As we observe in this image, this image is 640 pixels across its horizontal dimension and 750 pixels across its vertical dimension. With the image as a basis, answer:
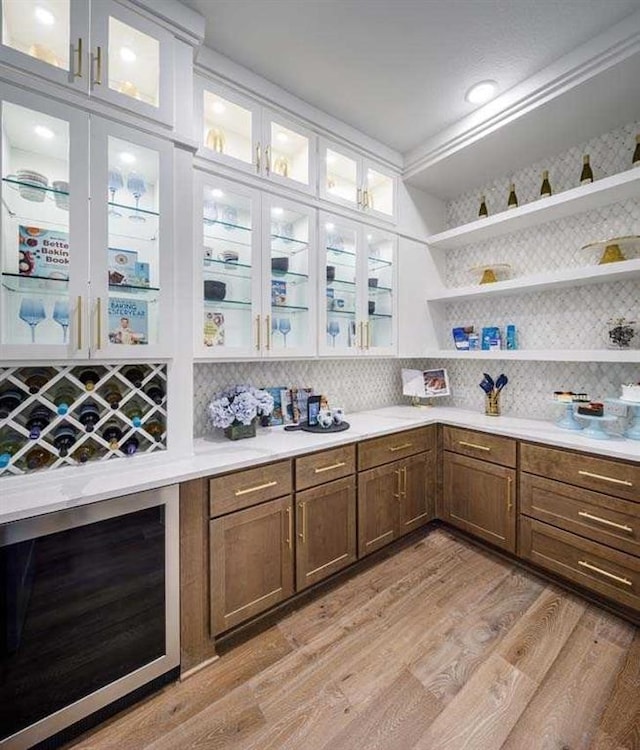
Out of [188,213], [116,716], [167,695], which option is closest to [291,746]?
[167,695]

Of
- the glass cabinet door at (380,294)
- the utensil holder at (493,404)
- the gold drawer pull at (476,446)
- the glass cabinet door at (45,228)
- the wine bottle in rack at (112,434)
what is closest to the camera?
the glass cabinet door at (45,228)

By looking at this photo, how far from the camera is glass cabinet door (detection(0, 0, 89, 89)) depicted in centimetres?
129

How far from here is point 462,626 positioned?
5.80ft

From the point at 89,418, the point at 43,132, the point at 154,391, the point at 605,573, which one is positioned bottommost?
the point at 605,573

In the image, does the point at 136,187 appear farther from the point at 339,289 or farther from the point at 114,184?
the point at 339,289

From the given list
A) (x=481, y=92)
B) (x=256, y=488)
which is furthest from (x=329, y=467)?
(x=481, y=92)

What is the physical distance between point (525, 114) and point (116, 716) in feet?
11.9

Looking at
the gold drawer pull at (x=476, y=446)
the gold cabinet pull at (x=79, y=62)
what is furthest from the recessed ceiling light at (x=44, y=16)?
the gold drawer pull at (x=476, y=446)

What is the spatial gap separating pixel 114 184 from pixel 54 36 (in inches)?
22.0

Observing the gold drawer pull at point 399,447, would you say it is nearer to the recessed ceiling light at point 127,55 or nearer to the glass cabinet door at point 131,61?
the glass cabinet door at point 131,61

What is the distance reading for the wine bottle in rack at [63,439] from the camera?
1.41m

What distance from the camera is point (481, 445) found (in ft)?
7.79

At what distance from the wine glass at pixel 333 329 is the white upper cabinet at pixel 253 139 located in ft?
2.84

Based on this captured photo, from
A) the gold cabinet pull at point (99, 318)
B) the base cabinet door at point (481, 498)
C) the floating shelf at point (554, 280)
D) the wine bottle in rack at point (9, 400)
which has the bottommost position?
Answer: the base cabinet door at point (481, 498)
